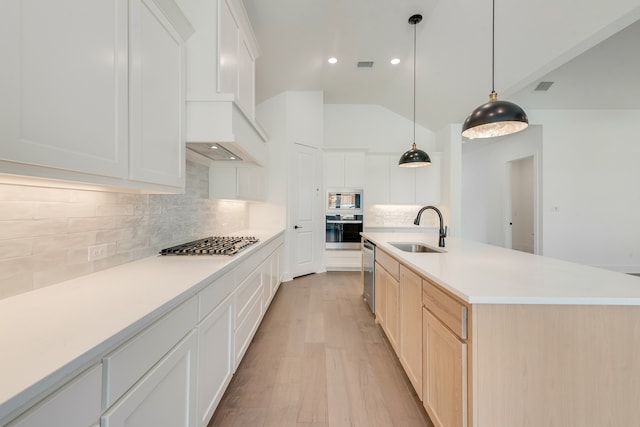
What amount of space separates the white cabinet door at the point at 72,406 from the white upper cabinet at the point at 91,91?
0.61 m

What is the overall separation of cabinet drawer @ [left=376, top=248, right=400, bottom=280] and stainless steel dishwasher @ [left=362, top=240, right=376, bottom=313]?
20 cm

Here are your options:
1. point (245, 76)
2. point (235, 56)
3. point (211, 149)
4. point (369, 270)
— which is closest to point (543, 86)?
point (369, 270)

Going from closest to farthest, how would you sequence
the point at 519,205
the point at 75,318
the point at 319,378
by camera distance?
the point at 75,318 → the point at 319,378 → the point at 519,205

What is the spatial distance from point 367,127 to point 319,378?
15.5ft

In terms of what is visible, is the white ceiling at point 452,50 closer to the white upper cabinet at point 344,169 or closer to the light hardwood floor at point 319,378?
the white upper cabinet at point 344,169

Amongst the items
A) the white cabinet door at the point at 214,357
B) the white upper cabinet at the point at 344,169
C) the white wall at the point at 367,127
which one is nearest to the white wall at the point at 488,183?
the white wall at the point at 367,127

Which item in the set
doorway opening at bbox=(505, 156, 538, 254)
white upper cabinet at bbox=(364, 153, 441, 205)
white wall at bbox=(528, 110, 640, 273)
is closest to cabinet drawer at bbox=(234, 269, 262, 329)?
white upper cabinet at bbox=(364, 153, 441, 205)

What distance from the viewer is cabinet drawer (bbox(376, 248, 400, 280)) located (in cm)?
199

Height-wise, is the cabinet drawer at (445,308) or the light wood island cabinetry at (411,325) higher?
the cabinet drawer at (445,308)

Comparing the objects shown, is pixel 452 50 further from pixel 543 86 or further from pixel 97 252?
pixel 97 252

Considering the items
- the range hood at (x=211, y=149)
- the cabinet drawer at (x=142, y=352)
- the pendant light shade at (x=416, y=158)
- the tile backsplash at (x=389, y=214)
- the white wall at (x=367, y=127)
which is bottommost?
the cabinet drawer at (x=142, y=352)

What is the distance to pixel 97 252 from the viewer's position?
1.36 m

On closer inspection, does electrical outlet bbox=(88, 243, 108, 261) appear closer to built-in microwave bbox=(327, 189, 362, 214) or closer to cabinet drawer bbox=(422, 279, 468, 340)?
cabinet drawer bbox=(422, 279, 468, 340)

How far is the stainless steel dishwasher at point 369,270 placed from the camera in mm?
2808
